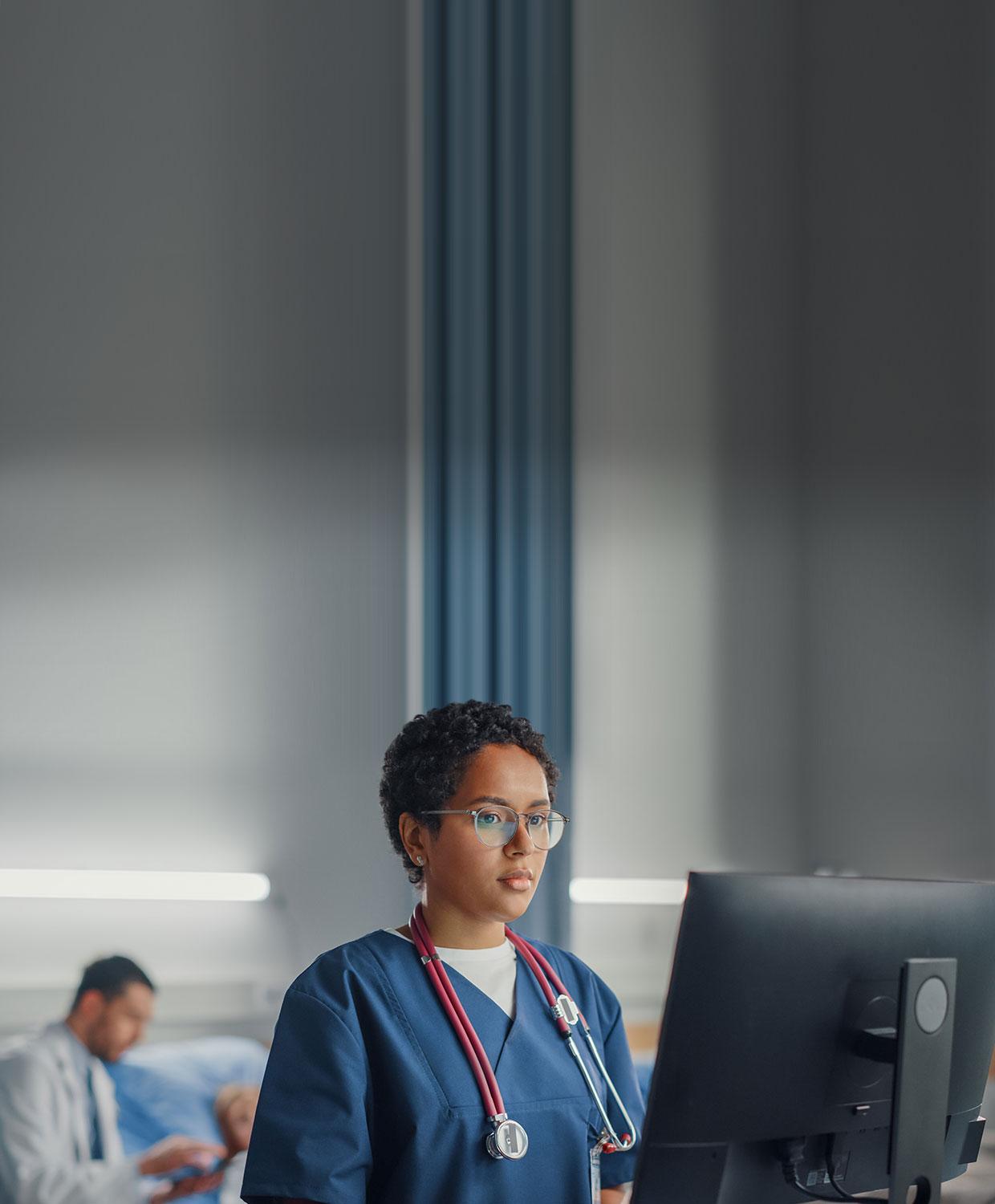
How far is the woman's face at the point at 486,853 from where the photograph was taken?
1477 mm

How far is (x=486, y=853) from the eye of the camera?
4.85 ft

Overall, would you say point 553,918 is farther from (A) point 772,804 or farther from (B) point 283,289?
(B) point 283,289

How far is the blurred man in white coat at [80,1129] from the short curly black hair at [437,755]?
56.9 inches

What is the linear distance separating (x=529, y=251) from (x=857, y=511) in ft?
3.29

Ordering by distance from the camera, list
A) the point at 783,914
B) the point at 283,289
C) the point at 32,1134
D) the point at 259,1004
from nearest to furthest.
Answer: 1. the point at 783,914
2. the point at 32,1134
3. the point at 259,1004
4. the point at 283,289

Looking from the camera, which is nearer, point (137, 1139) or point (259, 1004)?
point (137, 1139)

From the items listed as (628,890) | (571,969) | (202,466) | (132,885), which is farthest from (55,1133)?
(571,969)

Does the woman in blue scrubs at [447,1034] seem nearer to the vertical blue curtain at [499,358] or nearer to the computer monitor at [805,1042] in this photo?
the computer monitor at [805,1042]

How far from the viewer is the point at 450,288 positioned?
9.89ft

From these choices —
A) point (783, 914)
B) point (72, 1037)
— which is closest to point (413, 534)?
point (72, 1037)

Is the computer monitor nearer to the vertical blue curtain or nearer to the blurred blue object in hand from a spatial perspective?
the vertical blue curtain

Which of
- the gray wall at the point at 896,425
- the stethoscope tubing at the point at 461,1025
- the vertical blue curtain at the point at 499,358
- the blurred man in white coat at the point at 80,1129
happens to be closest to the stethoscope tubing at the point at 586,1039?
the stethoscope tubing at the point at 461,1025

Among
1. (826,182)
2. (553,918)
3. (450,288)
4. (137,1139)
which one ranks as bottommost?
(137,1139)

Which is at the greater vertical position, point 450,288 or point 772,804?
point 450,288
